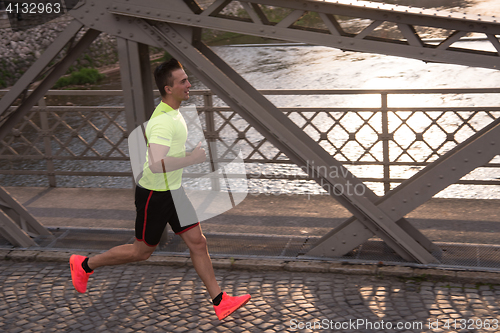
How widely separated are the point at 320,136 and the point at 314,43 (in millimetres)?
2633

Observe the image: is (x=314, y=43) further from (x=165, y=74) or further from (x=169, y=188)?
(x=169, y=188)

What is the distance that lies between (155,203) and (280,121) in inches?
56.2

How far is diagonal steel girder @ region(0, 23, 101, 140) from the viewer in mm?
5238

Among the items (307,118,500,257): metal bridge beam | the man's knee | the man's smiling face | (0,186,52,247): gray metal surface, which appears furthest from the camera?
(0,186,52,247): gray metal surface

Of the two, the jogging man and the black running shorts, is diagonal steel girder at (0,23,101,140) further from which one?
the black running shorts

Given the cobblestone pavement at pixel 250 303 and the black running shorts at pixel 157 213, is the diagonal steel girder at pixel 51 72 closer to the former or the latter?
the cobblestone pavement at pixel 250 303

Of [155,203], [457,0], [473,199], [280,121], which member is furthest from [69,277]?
[457,0]

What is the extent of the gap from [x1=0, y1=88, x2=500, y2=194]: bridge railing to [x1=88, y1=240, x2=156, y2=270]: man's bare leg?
2534mm

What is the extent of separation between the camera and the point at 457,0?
29703 millimetres

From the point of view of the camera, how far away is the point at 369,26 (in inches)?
179

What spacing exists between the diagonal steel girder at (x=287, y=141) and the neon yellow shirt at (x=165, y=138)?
0.88m

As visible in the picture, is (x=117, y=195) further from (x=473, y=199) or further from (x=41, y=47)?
(x=41, y=47)

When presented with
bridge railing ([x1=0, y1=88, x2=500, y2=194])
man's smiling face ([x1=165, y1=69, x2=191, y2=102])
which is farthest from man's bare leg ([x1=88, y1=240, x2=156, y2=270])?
bridge railing ([x1=0, y1=88, x2=500, y2=194])

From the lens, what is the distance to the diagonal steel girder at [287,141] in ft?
16.4
